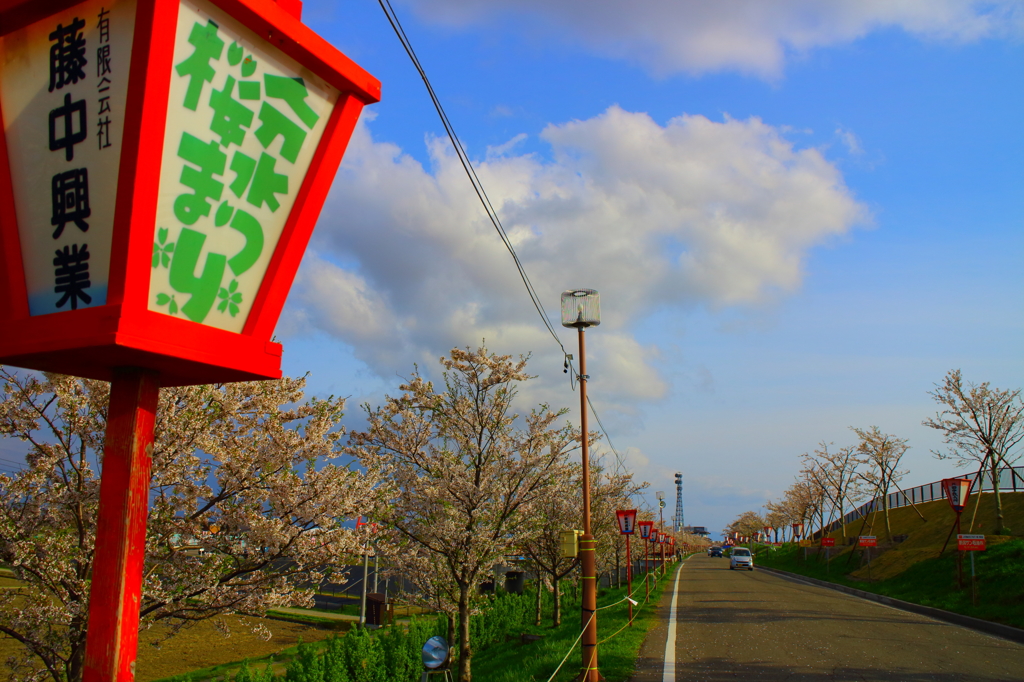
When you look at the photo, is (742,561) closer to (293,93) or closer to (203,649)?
(203,649)

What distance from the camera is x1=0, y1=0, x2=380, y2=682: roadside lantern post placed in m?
3.40

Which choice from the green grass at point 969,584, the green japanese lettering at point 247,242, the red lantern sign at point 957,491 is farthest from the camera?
the red lantern sign at point 957,491

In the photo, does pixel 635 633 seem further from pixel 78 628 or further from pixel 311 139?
pixel 311 139

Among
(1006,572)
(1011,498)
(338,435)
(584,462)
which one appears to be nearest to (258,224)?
(338,435)

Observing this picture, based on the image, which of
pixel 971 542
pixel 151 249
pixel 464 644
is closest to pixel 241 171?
pixel 151 249

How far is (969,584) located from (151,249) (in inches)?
1051

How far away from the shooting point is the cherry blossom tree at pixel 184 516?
7.97 meters

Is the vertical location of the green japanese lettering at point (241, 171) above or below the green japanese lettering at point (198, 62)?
below

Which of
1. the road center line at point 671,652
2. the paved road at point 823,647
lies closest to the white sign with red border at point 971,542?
the paved road at point 823,647

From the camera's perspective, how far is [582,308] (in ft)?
40.6

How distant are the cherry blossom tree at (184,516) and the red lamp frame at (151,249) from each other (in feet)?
17.4

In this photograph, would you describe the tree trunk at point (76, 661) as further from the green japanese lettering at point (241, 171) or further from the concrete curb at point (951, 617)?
the concrete curb at point (951, 617)

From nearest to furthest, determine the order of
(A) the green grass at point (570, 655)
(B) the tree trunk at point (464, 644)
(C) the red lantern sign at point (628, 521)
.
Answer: (A) the green grass at point (570, 655), (B) the tree trunk at point (464, 644), (C) the red lantern sign at point (628, 521)

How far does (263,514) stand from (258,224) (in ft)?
22.3
